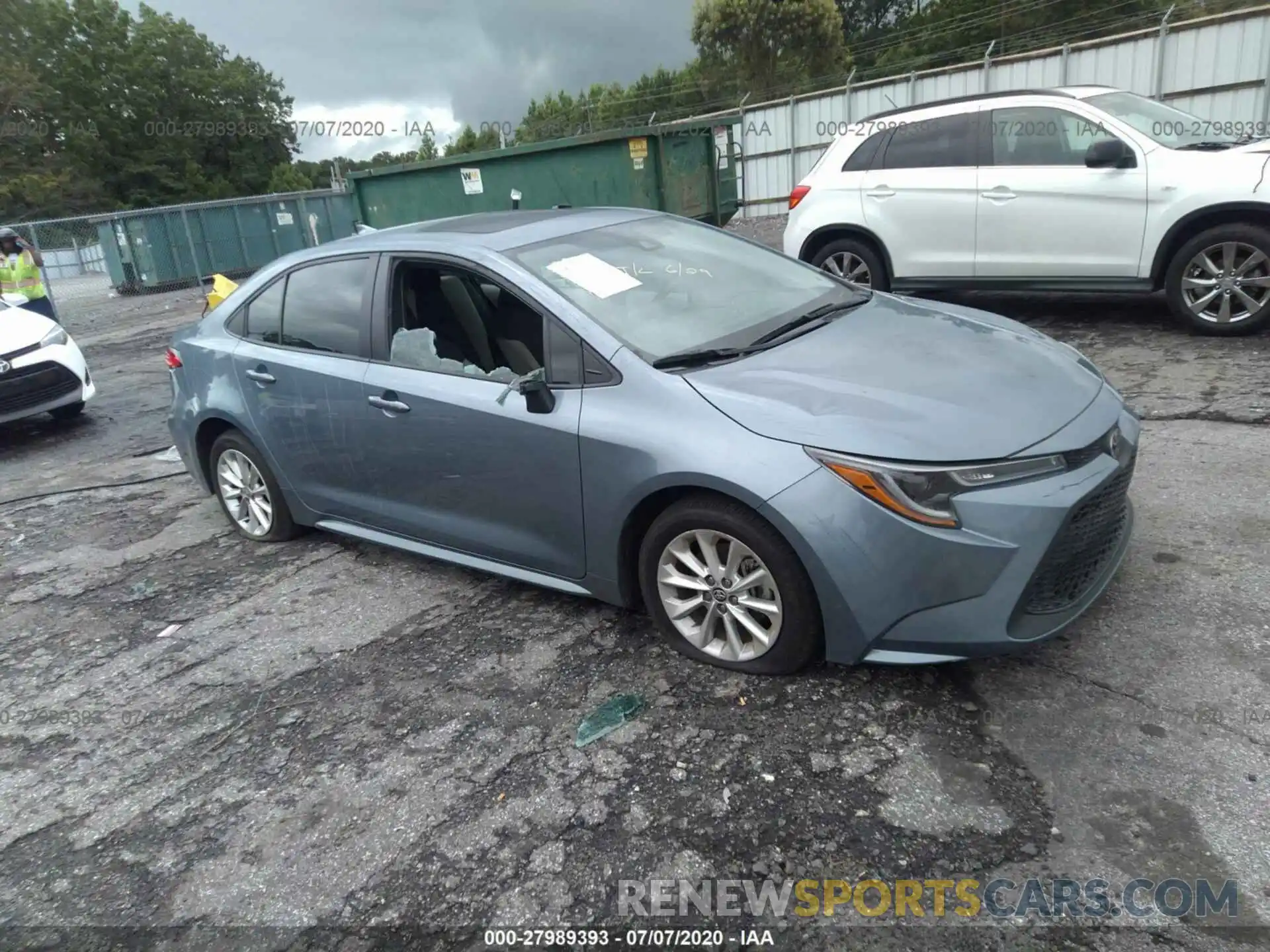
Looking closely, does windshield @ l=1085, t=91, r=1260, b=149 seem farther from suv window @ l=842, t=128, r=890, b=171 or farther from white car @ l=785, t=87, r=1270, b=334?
suv window @ l=842, t=128, r=890, b=171

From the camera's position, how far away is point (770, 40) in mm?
42469

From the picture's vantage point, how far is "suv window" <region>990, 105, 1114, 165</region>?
6559 mm

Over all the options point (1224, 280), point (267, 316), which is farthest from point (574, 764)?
point (1224, 280)

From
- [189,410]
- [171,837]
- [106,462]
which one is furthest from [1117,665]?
[106,462]

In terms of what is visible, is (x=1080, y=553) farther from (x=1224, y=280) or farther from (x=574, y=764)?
(x=1224, y=280)

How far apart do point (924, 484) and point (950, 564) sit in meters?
0.24

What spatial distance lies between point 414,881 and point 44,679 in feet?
7.57

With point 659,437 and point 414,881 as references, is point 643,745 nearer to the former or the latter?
point 414,881

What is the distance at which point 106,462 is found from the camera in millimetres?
6895

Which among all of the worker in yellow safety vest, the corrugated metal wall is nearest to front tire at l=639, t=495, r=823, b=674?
the corrugated metal wall

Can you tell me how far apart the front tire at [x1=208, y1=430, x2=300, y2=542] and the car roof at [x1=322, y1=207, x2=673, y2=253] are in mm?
1135

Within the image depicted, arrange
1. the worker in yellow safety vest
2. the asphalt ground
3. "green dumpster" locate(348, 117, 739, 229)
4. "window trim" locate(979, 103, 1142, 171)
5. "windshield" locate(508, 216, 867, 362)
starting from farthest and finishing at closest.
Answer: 1. the worker in yellow safety vest
2. "green dumpster" locate(348, 117, 739, 229)
3. "window trim" locate(979, 103, 1142, 171)
4. "windshield" locate(508, 216, 867, 362)
5. the asphalt ground

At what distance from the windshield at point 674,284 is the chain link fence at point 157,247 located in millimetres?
15980

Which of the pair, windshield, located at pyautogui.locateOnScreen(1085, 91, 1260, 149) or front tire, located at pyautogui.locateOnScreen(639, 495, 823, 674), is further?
windshield, located at pyautogui.locateOnScreen(1085, 91, 1260, 149)
